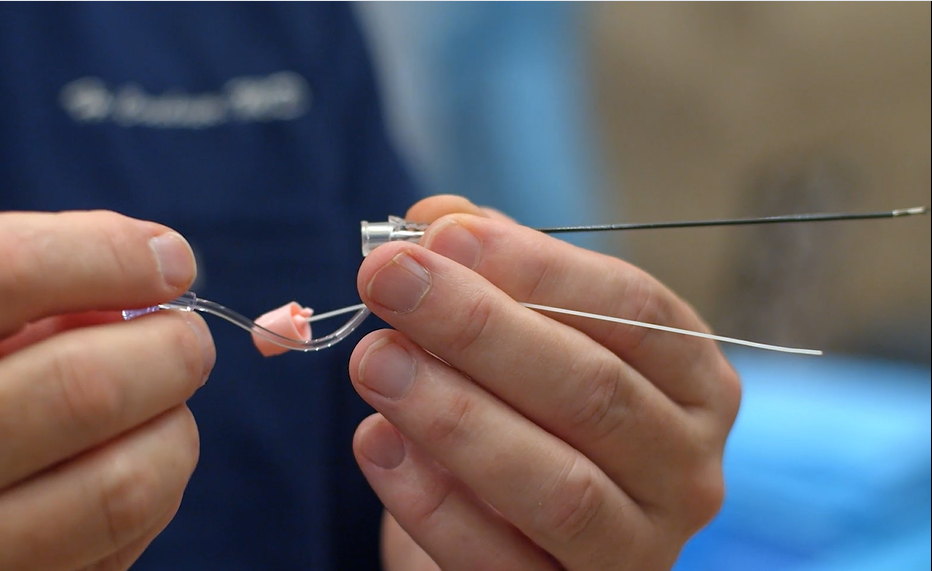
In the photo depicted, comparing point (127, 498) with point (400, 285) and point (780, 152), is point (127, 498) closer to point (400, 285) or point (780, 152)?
point (400, 285)

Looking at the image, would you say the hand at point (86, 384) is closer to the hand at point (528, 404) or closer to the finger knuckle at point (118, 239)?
the finger knuckle at point (118, 239)

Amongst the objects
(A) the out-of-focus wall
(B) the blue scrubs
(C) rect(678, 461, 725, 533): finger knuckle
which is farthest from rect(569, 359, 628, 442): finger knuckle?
(A) the out-of-focus wall

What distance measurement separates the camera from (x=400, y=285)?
1.50 feet

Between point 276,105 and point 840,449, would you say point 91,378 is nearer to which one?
point 276,105

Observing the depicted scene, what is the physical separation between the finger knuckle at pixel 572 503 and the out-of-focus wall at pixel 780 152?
0.90 metres

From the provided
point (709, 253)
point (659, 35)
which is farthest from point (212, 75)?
point (709, 253)

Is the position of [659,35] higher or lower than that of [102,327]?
higher

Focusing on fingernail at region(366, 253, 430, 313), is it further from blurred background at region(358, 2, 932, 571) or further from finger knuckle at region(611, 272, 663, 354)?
blurred background at region(358, 2, 932, 571)

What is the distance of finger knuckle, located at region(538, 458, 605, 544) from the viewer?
50cm

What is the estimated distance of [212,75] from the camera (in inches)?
34.8

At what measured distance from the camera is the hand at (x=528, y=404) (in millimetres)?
479

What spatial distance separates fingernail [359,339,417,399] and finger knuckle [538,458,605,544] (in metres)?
0.14

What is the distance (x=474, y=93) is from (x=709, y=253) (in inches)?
22.2

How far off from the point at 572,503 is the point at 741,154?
0.98 meters
